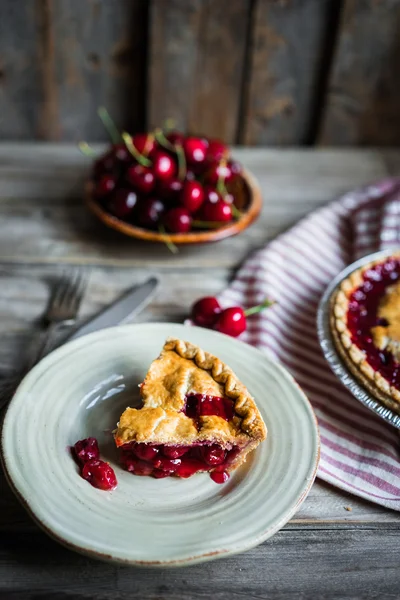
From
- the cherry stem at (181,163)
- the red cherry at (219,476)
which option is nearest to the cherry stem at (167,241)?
the cherry stem at (181,163)

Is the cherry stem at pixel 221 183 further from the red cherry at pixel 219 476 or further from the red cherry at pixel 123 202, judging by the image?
the red cherry at pixel 219 476

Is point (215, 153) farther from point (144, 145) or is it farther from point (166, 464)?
point (166, 464)

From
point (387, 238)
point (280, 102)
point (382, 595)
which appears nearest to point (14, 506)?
point (382, 595)

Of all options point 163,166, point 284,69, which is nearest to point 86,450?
point 163,166

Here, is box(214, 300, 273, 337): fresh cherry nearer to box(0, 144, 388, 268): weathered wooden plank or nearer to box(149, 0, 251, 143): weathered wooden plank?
box(0, 144, 388, 268): weathered wooden plank

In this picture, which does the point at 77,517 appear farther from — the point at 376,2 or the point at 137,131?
the point at 376,2

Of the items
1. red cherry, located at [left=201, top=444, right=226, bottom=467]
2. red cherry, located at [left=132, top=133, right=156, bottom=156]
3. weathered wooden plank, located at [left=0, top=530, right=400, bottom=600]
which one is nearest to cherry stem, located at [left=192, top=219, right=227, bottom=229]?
red cherry, located at [left=132, top=133, right=156, bottom=156]
